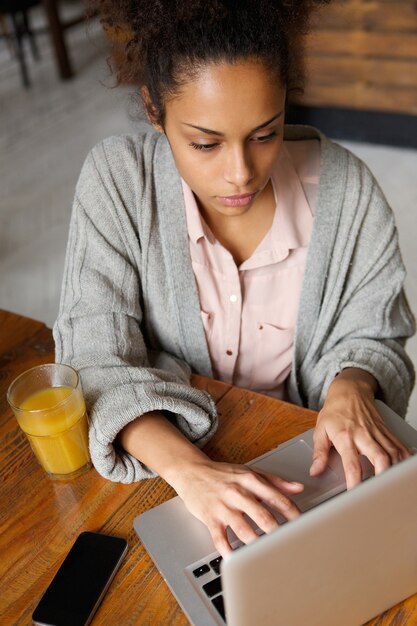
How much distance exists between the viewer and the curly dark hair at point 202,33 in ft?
2.92

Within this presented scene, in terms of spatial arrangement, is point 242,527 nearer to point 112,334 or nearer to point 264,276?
point 112,334

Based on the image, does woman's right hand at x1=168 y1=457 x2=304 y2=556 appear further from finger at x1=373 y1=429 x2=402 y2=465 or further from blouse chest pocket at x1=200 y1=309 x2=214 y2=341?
blouse chest pocket at x1=200 y1=309 x2=214 y2=341

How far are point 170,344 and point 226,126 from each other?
16.8 inches

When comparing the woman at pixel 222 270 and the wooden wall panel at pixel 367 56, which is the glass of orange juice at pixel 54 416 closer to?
the woman at pixel 222 270

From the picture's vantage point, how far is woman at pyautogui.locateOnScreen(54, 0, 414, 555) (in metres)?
0.88

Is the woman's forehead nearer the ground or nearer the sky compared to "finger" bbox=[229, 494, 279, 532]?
nearer the sky

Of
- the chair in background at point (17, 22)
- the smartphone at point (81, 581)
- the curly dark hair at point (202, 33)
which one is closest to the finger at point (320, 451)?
the smartphone at point (81, 581)

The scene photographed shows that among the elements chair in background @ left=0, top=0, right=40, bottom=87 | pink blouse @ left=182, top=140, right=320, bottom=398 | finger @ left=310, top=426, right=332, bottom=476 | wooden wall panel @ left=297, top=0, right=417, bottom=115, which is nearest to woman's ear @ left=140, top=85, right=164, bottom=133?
pink blouse @ left=182, top=140, right=320, bottom=398

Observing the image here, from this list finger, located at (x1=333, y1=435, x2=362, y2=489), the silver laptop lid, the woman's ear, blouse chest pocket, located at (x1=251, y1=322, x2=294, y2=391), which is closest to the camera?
the silver laptop lid

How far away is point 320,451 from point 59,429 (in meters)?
0.35

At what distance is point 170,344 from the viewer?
1.17 metres

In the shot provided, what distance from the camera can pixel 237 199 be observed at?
3.25 ft

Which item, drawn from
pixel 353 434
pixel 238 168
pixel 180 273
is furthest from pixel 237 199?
pixel 353 434

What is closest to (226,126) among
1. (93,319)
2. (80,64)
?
(93,319)
